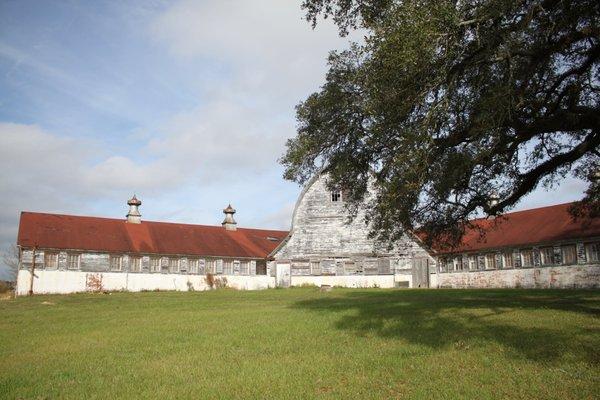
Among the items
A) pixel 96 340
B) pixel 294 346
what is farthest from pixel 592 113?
pixel 96 340

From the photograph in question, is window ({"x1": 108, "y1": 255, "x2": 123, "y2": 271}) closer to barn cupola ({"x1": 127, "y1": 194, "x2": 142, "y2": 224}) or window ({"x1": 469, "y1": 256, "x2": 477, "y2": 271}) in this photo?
barn cupola ({"x1": 127, "y1": 194, "x2": 142, "y2": 224})

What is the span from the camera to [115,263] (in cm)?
4278

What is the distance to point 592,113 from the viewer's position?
14.9 m

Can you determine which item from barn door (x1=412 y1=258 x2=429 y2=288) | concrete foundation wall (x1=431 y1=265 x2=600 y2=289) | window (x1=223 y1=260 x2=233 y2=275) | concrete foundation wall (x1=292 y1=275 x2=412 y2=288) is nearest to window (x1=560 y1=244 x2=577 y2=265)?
concrete foundation wall (x1=431 y1=265 x2=600 y2=289)

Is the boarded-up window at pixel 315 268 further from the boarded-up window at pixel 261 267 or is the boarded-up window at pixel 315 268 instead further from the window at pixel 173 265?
the window at pixel 173 265

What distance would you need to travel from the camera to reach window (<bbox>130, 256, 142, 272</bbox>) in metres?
43.4

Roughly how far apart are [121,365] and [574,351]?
9.15m

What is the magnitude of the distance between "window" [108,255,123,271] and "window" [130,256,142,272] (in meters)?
0.89

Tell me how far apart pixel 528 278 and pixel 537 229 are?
3856 millimetres

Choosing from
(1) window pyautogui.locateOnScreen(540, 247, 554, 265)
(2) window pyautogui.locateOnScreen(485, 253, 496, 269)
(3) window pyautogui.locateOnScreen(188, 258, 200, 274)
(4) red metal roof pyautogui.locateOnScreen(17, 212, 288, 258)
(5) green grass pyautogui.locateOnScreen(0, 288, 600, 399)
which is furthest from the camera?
(3) window pyautogui.locateOnScreen(188, 258, 200, 274)

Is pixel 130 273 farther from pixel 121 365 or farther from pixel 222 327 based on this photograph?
pixel 121 365

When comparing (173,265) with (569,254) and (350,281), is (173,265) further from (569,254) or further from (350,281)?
(569,254)

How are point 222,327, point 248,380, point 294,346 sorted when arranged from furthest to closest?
1. point 222,327
2. point 294,346
3. point 248,380

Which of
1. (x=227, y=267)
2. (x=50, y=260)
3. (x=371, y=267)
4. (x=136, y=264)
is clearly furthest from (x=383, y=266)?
(x=50, y=260)
